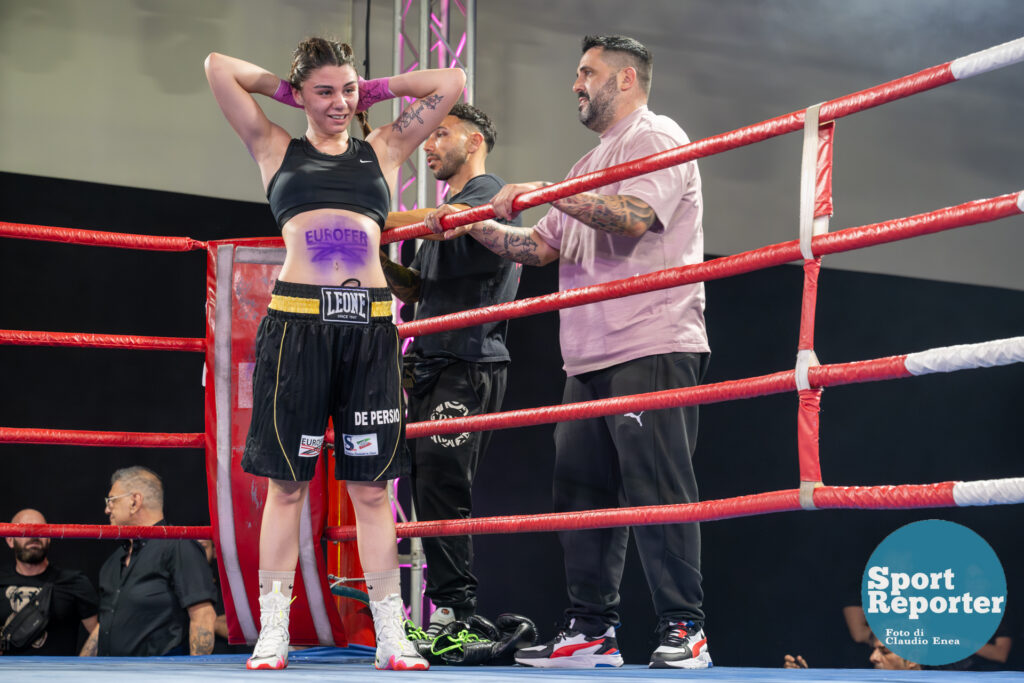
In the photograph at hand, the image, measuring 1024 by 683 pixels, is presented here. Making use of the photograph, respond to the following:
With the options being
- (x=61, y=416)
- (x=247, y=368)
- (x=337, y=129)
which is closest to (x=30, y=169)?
(x=61, y=416)

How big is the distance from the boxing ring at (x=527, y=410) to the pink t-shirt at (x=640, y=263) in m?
0.18

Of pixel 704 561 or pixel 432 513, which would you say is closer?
pixel 432 513

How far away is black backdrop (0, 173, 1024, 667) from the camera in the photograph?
4.95 meters

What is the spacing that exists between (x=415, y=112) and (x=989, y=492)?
154cm

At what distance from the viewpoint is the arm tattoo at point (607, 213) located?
2.19m

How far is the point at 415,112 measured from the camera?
7.85ft

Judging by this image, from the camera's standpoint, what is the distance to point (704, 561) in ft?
20.8

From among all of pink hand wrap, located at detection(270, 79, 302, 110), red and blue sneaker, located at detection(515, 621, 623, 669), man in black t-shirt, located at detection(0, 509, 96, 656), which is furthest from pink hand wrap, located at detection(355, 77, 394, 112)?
man in black t-shirt, located at detection(0, 509, 96, 656)

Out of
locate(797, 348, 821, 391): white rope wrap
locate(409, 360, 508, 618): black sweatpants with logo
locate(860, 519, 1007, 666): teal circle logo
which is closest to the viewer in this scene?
locate(797, 348, 821, 391): white rope wrap

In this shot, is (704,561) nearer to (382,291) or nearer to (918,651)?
(918,651)

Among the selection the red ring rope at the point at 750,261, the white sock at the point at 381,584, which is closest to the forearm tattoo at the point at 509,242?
the red ring rope at the point at 750,261

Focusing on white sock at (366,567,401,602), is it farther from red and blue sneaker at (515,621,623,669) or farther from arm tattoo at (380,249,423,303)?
arm tattoo at (380,249,423,303)

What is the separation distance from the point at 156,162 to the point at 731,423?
381cm

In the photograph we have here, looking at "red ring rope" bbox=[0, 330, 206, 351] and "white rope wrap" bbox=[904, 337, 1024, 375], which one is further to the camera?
"red ring rope" bbox=[0, 330, 206, 351]
